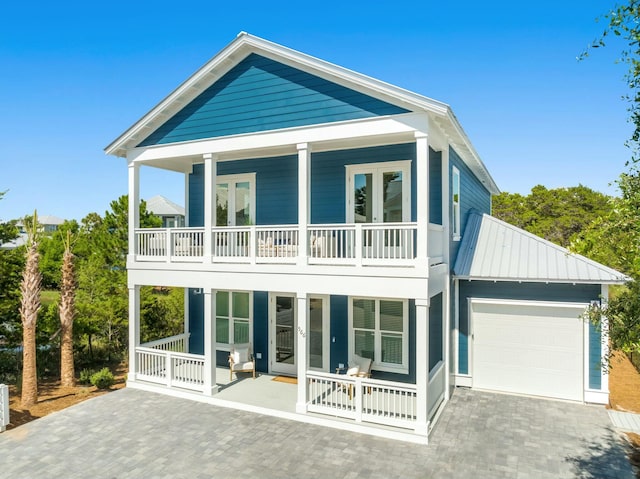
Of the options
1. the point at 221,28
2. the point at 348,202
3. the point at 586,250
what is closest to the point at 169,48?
the point at 221,28

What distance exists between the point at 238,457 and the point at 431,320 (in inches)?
240

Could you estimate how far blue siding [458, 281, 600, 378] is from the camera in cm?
1066

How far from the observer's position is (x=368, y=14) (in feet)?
49.3

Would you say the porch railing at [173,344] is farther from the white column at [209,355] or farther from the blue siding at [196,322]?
the white column at [209,355]

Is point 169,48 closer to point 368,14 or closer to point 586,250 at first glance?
point 368,14

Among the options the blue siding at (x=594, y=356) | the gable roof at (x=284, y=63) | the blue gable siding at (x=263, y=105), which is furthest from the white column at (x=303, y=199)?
the blue siding at (x=594, y=356)

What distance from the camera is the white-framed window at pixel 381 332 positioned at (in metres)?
11.1

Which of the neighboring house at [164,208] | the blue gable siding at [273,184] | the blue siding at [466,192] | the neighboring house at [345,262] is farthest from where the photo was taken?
the neighboring house at [164,208]

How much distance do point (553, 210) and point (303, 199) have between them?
39.0 m

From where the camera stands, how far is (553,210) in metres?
40.7

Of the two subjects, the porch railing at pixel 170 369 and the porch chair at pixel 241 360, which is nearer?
the porch railing at pixel 170 369

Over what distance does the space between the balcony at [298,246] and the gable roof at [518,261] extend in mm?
1903

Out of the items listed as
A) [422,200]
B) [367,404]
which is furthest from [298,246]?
[367,404]

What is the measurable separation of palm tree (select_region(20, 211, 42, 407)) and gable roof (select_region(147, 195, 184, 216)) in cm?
2973
